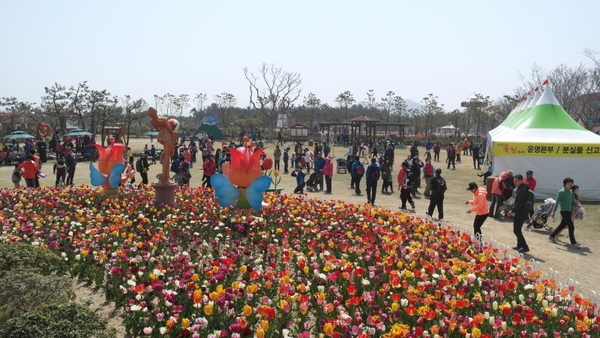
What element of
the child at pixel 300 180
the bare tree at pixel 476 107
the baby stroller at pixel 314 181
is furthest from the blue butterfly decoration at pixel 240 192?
the bare tree at pixel 476 107

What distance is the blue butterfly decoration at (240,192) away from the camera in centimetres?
890

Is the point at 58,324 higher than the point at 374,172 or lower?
lower

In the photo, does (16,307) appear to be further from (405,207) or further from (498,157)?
(498,157)

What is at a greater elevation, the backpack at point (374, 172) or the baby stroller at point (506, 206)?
the backpack at point (374, 172)

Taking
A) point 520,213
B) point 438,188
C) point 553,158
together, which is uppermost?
point 553,158

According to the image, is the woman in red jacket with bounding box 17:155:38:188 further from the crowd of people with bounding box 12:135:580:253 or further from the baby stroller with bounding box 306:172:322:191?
the baby stroller with bounding box 306:172:322:191

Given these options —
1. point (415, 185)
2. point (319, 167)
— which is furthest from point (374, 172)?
point (319, 167)

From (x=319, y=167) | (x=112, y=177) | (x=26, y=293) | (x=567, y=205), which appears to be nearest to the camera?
(x=26, y=293)

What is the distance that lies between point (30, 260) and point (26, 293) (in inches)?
47.7

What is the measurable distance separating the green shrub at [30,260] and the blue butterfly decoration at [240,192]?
3.23 metres

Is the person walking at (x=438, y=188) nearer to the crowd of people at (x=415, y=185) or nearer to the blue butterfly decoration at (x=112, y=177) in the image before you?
the crowd of people at (x=415, y=185)

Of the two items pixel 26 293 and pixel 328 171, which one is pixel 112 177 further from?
pixel 328 171

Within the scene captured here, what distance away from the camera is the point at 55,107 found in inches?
1555

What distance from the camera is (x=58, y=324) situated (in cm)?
378
